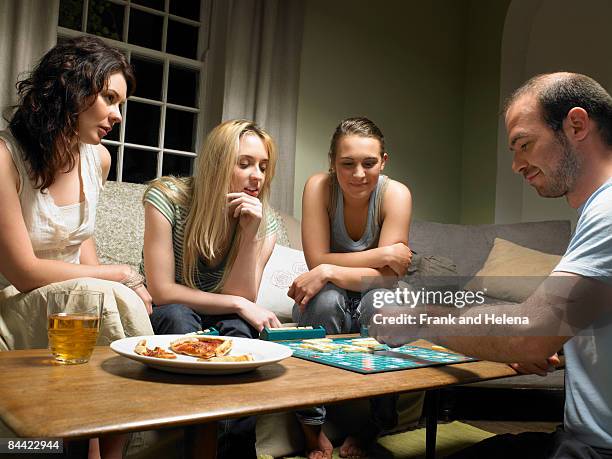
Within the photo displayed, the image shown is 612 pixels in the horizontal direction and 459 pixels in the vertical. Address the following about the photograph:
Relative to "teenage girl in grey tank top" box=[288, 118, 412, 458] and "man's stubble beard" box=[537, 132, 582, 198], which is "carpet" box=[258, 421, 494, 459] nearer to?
"teenage girl in grey tank top" box=[288, 118, 412, 458]

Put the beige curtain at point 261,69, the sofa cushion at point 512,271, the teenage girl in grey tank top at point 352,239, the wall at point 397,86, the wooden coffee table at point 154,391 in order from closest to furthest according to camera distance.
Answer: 1. the wooden coffee table at point 154,391
2. the teenage girl in grey tank top at point 352,239
3. the sofa cushion at point 512,271
4. the beige curtain at point 261,69
5. the wall at point 397,86

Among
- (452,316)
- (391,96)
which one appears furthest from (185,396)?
(391,96)

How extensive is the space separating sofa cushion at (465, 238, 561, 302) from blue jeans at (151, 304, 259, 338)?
5.82 feet

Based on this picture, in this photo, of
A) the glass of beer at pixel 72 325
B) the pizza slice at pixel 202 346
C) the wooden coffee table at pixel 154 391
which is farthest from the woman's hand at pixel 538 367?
the glass of beer at pixel 72 325

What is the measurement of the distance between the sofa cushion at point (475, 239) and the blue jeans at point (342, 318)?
55.3 inches

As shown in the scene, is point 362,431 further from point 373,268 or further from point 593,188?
point 593,188

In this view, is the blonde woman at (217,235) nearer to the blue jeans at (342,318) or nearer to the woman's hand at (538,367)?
the blue jeans at (342,318)

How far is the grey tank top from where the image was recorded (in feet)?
7.34

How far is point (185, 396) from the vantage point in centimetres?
78

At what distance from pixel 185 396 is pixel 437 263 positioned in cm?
222

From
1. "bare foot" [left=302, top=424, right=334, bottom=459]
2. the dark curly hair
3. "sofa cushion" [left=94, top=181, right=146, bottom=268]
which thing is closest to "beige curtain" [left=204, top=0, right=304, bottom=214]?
"sofa cushion" [left=94, top=181, right=146, bottom=268]

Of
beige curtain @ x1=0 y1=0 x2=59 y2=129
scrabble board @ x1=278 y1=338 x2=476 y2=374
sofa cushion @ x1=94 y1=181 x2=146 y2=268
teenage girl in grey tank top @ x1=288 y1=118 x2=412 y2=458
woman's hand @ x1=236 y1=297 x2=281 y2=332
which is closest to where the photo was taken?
scrabble board @ x1=278 y1=338 x2=476 y2=374

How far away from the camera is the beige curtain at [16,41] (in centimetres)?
269

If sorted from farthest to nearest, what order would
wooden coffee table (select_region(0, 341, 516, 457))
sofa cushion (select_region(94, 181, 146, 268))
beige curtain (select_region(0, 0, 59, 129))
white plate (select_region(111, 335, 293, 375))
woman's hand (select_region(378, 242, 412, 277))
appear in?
beige curtain (select_region(0, 0, 59, 129))
sofa cushion (select_region(94, 181, 146, 268))
woman's hand (select_region(378, 242, 412, 277))
white plate (select_region(111, 335, 293, 375))
wooden coffee table (select_region(0, 341, 516, 457))
